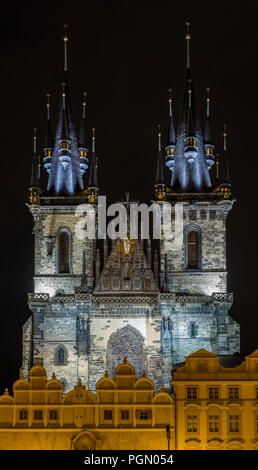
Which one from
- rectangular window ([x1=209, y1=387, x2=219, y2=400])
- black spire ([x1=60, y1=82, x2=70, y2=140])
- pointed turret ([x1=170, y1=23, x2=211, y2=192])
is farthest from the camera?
black spire ([x1=60, y1=82, x2=70, y2=140])

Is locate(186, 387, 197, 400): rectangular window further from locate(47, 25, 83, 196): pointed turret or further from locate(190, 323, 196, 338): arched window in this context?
locate(47, 25, 83, 196): pointed turret

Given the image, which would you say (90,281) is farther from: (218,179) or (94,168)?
(218,179)

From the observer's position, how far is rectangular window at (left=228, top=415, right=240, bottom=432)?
39250 millimetres

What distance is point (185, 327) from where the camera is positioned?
188ft

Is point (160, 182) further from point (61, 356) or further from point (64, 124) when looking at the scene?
point (61, 356)

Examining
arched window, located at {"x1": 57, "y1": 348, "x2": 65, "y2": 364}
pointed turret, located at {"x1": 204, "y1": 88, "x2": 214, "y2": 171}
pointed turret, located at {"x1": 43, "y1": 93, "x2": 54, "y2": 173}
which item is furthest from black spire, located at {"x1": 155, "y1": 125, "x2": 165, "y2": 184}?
arched window, located at {"x1": 57, "y1": 348, "x2": 65, "y2": 364}

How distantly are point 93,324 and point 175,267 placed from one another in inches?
296

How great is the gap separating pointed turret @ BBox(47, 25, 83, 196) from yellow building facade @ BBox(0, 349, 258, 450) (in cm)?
2482

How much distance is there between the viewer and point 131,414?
38.6 meters

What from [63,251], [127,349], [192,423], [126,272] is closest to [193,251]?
[126,272]

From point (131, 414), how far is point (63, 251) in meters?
23.7

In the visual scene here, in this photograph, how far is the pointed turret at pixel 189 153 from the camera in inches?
2431

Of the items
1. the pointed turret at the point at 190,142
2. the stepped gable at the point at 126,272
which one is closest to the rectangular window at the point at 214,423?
the stepped gable at the point at 126,272
